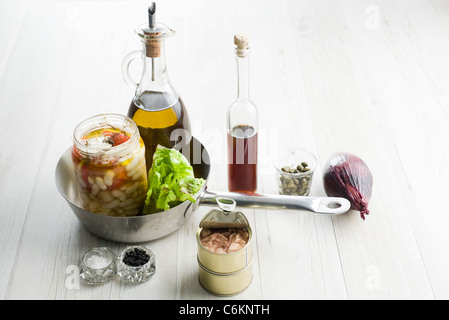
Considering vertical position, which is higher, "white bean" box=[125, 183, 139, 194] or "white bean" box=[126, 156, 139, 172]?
"white bean" box=[126, 156, 139, 172]

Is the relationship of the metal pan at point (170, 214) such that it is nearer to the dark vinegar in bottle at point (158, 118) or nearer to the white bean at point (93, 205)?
the white bean at point (93, 205)

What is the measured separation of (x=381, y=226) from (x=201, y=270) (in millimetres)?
405

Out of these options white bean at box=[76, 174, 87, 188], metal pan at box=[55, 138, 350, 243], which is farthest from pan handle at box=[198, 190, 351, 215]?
white bean at box=[76, 174, 87, 188]

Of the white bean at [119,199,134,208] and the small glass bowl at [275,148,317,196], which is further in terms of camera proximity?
the small glass bowl at [275,148,317,196]

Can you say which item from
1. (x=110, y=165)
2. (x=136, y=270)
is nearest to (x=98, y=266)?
(x=136, y=270)

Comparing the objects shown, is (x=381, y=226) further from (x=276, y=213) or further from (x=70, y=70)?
(x=70, y=70)

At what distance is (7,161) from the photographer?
1.55 m

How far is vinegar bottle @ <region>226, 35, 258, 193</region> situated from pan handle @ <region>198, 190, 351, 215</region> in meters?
0.12

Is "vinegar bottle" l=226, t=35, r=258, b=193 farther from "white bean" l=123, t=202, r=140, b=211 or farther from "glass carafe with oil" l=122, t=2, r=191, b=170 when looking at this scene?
"white bean" l=123, t=202, r=140, b=211

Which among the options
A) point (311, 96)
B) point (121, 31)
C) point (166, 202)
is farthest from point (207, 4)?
point (166, 202)

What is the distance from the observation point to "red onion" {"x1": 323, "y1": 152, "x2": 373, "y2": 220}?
135 centimetres

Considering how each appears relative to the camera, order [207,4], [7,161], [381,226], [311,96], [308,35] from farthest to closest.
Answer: [207,4]
[308,35]
[311,96]
[7,161]
[381,226]

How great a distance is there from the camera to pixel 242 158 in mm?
1377

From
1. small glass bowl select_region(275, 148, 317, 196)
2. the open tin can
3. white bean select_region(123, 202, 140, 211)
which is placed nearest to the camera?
the open tin can
